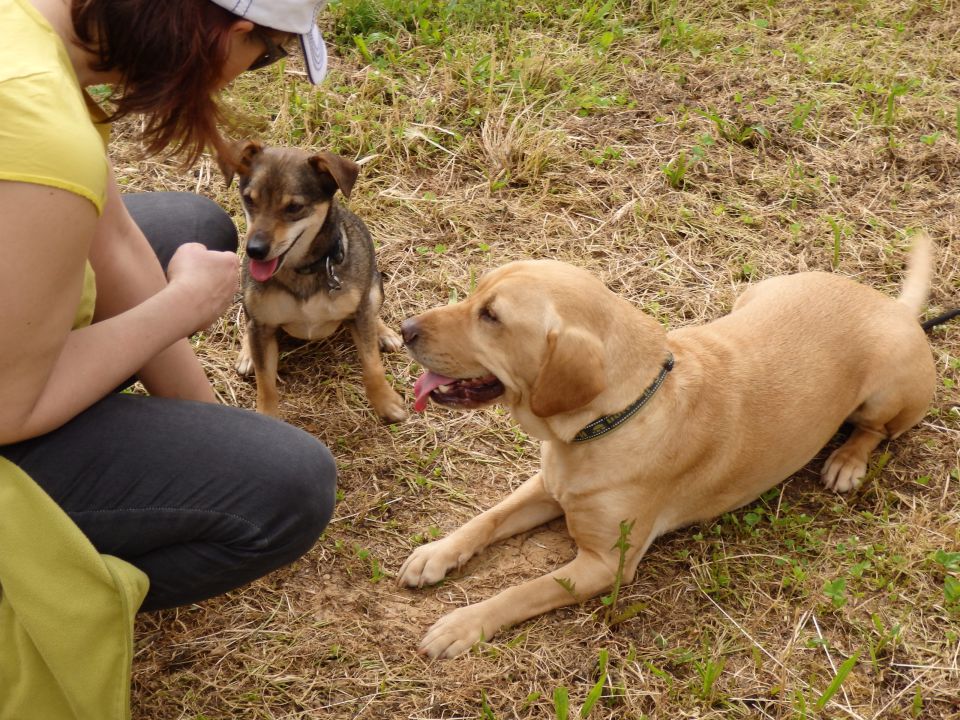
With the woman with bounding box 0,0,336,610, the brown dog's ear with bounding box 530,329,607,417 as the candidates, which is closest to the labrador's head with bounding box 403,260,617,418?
the brown dog's ear with bounding box 530,329,607,417

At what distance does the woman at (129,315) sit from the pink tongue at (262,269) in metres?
0.80

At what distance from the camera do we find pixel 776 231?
16.6ft

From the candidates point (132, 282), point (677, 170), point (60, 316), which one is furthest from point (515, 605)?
point (677, 170)

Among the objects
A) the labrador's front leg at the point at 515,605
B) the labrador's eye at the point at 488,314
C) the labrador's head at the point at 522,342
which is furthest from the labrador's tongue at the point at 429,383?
the labrador's front leg at the point at 515,605

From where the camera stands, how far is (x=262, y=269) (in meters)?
3.84

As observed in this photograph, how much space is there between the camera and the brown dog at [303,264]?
3.83m

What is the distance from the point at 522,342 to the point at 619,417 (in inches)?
17.8

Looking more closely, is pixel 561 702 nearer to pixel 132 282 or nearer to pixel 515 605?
pixel 515 605

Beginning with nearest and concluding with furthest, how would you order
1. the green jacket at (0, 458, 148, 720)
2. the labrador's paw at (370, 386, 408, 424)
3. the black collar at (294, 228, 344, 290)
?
the green jacket at (0, 458, 148, 720)
the black collar at (294, 228, 344, 290)
the labrador's paw at (370, 386, 408, 424)

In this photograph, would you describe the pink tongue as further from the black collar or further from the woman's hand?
the woman's hand

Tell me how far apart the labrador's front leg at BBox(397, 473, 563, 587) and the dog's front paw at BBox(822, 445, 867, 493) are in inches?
45.1

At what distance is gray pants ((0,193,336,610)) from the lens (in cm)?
252

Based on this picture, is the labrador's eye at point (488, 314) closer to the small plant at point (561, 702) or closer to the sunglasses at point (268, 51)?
the sunglasses at point (268, 51)

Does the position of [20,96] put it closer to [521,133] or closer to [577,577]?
[577,577]
